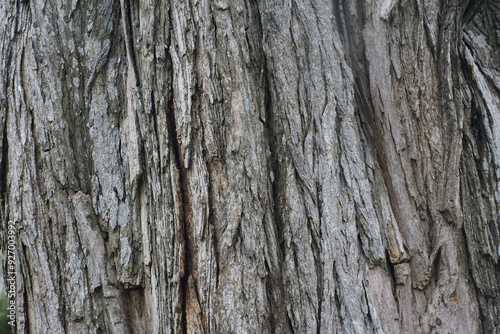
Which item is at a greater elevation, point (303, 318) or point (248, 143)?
point (248, 143)

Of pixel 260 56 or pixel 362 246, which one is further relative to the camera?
pixel 260 56

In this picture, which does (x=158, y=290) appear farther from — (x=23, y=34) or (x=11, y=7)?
(x=11, y=7)

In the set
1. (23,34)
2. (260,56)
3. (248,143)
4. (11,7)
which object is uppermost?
(11,7)

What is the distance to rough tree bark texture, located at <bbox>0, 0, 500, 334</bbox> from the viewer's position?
1.77 m

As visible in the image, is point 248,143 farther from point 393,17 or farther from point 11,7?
point 11,7

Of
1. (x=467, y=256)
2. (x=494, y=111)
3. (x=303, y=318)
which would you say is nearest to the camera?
(x=303, y=318)

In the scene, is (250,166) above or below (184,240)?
above

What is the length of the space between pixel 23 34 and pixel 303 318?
184cm

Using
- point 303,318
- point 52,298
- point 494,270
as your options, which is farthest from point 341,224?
point 52,298

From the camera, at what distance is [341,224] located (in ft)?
5.93

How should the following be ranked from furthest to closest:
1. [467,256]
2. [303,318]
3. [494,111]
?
[494,111], [467,256], [303,318]

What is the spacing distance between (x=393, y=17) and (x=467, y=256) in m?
1.13

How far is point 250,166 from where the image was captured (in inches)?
71.0

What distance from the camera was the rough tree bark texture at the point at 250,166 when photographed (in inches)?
69.7
